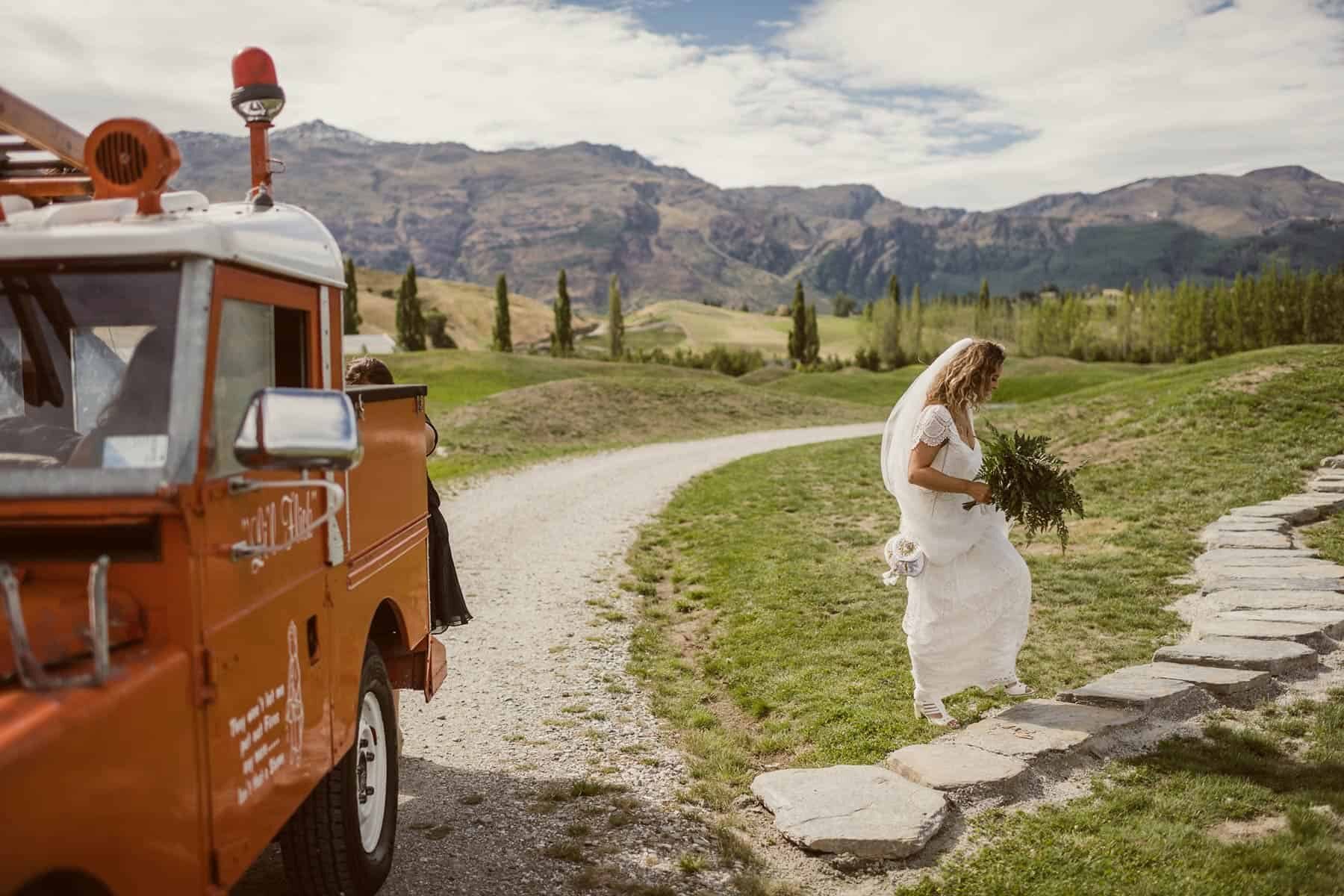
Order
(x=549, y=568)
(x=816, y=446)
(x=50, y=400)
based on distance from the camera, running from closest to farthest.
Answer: (x=50, y=400) < (x=549, y=568) < (x=816, y=446)

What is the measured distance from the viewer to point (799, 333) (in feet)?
327

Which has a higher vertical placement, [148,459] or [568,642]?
[148,459]

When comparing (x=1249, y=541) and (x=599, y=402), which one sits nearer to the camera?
(x=1249, y=541)

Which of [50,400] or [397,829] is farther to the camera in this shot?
[397,829]

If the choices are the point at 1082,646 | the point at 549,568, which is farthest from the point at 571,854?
the point at 549,568

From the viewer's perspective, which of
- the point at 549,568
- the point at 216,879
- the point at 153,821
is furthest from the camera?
→ the point at 549,568

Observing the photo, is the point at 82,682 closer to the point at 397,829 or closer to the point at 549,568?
the point at 397,829

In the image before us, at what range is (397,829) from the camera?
620cm

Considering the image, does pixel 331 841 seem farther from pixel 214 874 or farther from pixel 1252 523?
pixel 1252 523

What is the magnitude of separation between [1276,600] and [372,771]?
8.36 meters

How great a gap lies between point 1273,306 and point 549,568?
87683mm

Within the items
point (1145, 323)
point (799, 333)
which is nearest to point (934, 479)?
point (799, 333)

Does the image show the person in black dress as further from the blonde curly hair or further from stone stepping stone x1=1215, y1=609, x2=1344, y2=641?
stone stepping stone x1=1215, y1=609, x2=1344, y2=641

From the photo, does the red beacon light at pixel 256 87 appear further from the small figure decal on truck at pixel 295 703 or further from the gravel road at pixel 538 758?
the gravel road at pixel 538 758
